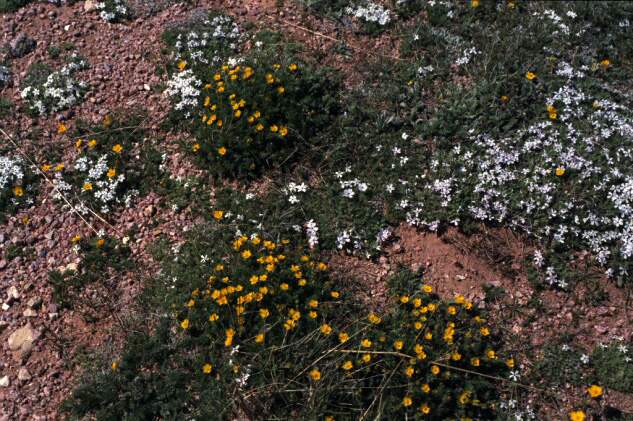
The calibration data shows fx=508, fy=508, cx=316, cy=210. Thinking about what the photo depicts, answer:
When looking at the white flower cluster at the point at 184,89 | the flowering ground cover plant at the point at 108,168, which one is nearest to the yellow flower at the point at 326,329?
the flowering ground cover plant at the point at 108,168

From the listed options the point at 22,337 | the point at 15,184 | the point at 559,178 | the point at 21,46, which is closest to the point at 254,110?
the point at 15,184

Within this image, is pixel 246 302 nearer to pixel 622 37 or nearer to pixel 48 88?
pixel 48 88

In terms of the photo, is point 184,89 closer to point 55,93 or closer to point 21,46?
point 55,93

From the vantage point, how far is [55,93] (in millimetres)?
6086

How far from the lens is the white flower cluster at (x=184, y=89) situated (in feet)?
19.2

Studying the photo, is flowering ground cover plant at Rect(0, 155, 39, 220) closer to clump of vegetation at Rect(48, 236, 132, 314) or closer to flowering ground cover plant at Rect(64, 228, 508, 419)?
clump of vegetation at Rect(48, 236, 132, 314)

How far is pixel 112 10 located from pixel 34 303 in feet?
13.3

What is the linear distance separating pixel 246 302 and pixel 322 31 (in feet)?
12.6

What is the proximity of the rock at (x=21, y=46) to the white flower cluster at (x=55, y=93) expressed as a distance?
24.1 inches

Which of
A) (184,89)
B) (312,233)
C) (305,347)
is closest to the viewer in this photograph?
(305,347)

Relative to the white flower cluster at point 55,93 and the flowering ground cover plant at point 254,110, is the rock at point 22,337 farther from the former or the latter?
the white flower cluster at point 55,93

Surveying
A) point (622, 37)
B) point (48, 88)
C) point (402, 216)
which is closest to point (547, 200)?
point (402, 216)

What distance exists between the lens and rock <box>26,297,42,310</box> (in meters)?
4.84

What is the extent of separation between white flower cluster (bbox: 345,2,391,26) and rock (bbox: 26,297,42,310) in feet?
16.2
